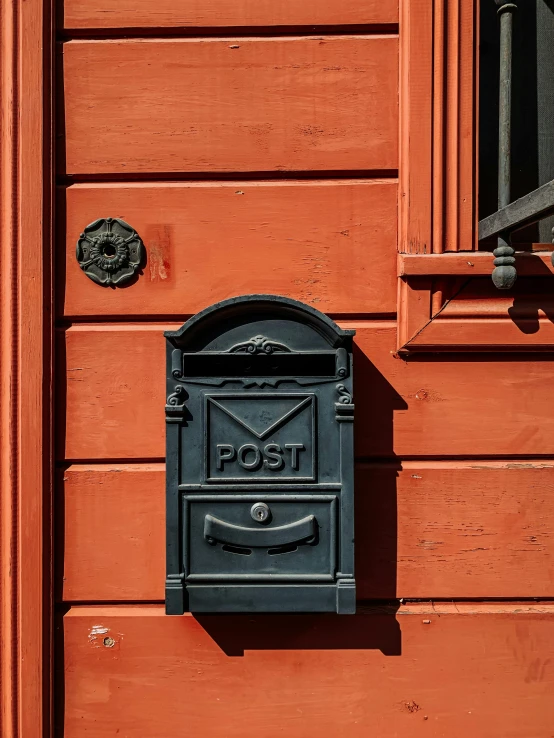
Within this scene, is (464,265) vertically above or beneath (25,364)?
above

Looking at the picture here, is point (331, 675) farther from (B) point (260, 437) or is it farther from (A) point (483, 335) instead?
(A) point (483, 335)

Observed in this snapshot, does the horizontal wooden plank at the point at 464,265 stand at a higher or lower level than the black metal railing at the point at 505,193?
lower

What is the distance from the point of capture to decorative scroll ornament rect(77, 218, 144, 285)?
1937 millimetres

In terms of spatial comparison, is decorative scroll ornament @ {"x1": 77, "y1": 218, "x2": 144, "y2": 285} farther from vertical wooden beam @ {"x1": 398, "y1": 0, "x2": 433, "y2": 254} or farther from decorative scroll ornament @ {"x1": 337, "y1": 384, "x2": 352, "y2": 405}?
vertical wooden beam @ {"x1": 398, "y1": 0, "x2": 433, "y2": 254}

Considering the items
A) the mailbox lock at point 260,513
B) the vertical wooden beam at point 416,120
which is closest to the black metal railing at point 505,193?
the vertical wooden beam at point 416,120

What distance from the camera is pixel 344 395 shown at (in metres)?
1.77

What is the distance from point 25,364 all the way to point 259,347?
2.78ft

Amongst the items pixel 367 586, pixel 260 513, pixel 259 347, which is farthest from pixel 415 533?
pixel 259 347

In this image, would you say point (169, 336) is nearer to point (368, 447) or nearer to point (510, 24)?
point (368, 447)

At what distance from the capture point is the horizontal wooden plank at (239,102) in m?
1.94

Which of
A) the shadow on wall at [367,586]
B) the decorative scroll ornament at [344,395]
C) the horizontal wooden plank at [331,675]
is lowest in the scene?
the horizontal wooden plank at [331,675]

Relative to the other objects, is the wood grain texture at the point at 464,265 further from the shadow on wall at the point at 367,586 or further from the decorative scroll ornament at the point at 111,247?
the decorative scroll ornament at the point at 111,247

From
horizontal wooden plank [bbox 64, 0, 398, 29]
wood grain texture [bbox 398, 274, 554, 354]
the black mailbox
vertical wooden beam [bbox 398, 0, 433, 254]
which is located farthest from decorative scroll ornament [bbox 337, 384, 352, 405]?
horizontal wooden plank [bbox 64, 0, 398, 29]

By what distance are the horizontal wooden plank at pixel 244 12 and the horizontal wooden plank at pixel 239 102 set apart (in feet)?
0.21
